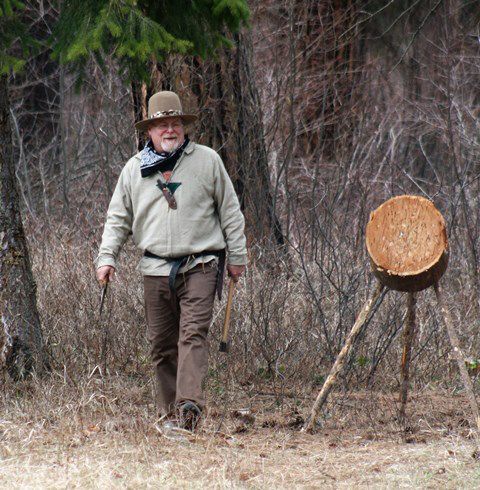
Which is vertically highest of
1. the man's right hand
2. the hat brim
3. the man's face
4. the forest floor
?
the hat brim

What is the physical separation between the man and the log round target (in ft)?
3.15

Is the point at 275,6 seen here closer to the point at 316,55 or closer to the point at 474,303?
the point at 316,55

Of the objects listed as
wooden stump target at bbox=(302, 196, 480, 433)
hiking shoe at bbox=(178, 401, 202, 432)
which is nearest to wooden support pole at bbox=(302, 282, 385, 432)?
wooden stump target at bbox=(302, 196, 480, 433)

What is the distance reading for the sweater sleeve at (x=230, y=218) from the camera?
22.8 feet

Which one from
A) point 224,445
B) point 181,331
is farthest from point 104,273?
point 224,445

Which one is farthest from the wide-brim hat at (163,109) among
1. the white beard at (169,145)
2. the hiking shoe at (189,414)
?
the hiking shoe at (189,414)

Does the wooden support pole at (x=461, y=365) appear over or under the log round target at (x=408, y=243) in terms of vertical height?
under

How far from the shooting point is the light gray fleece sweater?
6828mm

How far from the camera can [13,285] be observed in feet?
25.6

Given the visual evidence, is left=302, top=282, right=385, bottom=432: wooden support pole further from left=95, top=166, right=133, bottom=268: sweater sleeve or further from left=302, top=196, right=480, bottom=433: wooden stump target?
left=95, top=166, right=133, bottom=268: sweater sleeve

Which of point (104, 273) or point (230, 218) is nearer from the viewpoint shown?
point (104, 273)

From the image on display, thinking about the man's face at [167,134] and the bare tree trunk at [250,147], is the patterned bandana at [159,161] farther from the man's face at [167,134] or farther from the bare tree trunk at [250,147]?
the bare tree trunk at [250,147]

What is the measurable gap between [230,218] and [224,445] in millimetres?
1512

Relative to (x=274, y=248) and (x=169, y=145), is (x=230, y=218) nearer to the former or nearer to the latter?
(x=169, y=145)
